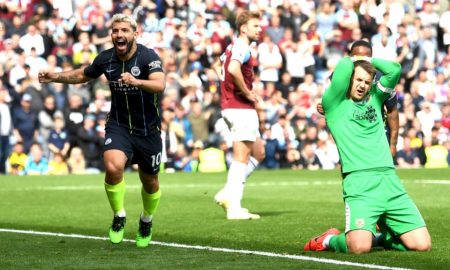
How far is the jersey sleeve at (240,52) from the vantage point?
1448 centimetres

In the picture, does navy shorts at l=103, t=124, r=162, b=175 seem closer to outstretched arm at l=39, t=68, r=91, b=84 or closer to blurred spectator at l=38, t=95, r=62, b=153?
outstretched arm at l=39, t=68, r=91, b=84

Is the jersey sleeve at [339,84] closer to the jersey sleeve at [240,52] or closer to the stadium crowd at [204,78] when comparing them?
the jersey sleeve at [240,52]

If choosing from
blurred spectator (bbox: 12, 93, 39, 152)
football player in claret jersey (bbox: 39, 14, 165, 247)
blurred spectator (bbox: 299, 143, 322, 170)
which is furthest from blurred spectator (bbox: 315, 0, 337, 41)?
football player in claret jersey (bbox: 39, 14, 165, 247)

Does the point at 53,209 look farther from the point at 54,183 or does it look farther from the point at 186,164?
the point at 186,164

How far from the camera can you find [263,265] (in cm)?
957

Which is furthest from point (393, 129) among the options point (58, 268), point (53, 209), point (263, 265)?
point (53, 209)

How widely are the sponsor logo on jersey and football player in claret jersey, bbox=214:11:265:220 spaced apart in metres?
3.78

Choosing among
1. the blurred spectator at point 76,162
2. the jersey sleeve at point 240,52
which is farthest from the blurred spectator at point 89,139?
the jersey sleeve at point 240,52

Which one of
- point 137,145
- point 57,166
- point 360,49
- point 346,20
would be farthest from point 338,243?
point 346,20

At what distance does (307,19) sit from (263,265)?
868 inches

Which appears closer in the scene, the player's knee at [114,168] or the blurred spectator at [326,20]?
the player's knee at [114,168]

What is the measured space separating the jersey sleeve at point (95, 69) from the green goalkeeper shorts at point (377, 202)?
255cm

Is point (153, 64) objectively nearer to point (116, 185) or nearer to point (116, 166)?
point (116, 166)

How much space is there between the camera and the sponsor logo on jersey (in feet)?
35.2
